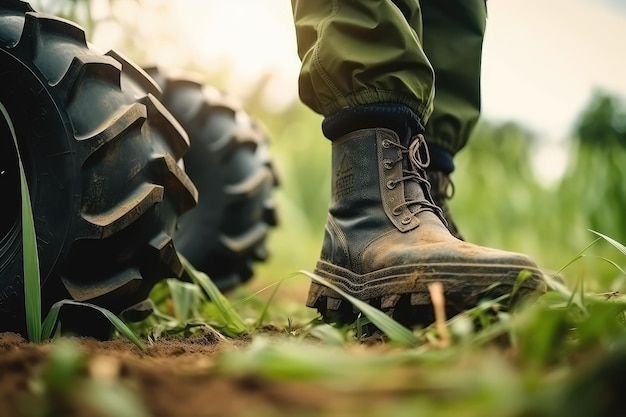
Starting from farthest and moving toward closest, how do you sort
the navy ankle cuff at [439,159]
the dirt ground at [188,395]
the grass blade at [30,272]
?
the navy ankle cuff at [439,159], the grass blade at [30,272], the dirt ground at [188,395]

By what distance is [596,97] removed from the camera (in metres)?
4.67

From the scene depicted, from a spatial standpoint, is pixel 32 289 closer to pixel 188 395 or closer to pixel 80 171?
pixel 80 171

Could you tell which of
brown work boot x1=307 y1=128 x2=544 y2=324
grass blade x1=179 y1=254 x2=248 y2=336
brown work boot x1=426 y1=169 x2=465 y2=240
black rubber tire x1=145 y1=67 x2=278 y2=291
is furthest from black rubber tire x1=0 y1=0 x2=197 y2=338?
black rubber tire x1=145 y1=67 x2=278 y2=291

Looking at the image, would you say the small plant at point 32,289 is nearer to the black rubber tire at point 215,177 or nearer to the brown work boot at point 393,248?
the brown work boot at point 393,248

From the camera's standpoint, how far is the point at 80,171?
3.06ft

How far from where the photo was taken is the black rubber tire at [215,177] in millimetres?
1724

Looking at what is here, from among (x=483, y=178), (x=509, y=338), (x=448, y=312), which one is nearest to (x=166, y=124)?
(x=448, y=312)

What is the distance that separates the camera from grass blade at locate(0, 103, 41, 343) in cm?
87

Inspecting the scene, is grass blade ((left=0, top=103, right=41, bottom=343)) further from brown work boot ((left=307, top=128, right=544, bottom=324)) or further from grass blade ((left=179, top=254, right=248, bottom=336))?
brown work boot ((left=307, top=128, right=544, bottom=324))

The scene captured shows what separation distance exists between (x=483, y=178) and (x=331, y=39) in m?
2.90

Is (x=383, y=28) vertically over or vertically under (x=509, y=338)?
over

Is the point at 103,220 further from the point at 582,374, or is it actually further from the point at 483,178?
the point at 483,178

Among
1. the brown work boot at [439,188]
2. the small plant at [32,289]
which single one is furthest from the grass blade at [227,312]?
the brown work boot at [439,188]

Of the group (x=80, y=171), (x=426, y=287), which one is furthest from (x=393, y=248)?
(x=80, y=171)
